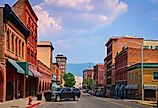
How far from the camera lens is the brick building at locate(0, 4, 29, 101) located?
138ft

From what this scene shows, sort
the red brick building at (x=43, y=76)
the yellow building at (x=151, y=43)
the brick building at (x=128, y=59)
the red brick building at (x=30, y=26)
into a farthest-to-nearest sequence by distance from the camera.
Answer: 1. the yellow building at (x=151, y=43)
2. the brick building at (x=128, y=59)
3. the red brick building at (x=43, y=76)
4. the red brick building at (x=30, y=26)

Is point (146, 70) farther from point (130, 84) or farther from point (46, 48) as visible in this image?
point (46, 48)

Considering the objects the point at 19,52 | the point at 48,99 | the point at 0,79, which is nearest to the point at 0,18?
the point at 0,79

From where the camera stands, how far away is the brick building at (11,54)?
42000 mm

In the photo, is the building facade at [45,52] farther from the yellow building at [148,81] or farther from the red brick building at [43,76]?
the yellow building at [148,81]

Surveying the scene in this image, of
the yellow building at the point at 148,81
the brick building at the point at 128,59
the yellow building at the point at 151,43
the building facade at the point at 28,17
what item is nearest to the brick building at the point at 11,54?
the building facade at the point at 28,17

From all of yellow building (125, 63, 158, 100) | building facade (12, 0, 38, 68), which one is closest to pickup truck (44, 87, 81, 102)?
building facade (12, 0, 38, 68)

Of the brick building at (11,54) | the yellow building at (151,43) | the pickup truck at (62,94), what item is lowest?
the pickup truck at (62,94)

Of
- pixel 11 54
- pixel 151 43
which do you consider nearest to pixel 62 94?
pixel 11 54

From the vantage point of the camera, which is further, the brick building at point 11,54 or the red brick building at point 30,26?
the red brick building at point 30,26

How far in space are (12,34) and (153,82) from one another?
34860 millimetres

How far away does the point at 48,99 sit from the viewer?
186 feet

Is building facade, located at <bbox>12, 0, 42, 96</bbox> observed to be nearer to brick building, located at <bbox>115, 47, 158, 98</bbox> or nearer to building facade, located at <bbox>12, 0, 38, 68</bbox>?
building facade, located at <bbox>12, 0, 38, 68</bbox>

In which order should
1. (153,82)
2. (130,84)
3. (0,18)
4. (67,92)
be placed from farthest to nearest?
(130,84)
(153,82)
(67,92)
(0,18)
